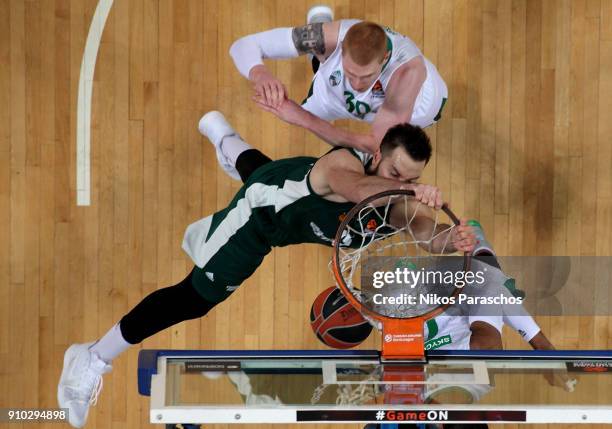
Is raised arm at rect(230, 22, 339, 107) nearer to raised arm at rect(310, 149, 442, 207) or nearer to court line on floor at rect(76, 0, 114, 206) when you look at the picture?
raised arm at rect(310, 149, 442, 207)

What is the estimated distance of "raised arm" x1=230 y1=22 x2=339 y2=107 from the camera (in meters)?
5.01

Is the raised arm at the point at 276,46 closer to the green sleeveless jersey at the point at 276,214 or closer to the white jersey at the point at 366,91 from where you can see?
the white jersey at the point at 366,91

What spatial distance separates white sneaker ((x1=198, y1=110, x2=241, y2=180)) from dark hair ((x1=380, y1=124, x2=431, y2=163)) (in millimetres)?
1308

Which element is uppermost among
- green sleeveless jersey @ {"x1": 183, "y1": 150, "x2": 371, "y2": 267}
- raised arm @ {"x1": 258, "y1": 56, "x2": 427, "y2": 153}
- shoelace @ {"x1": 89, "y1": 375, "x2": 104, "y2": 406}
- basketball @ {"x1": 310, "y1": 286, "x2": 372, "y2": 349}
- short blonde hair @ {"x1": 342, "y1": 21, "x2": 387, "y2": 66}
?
short blonde hair @ {"x1": 342, "y1": 21, "x2": 387, "y2": 66}

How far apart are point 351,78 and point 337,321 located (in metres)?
1.29

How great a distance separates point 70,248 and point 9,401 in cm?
99

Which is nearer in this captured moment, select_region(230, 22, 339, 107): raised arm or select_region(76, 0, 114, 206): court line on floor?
select_region(230, 22, 339, 107): raised arm

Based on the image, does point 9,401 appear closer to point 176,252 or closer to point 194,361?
point 176,252

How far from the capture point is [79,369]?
5238 mm

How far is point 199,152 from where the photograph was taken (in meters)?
5.64

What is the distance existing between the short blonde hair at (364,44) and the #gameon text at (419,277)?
1095mm

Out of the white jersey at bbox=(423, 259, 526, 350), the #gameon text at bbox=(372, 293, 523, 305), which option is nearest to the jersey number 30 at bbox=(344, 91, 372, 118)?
the white jersey at bbox=(423, 259, 526, 350)

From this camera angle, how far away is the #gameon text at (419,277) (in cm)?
468

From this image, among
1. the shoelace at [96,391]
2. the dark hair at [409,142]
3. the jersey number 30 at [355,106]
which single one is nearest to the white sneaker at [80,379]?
the shoelace at [96,391]
